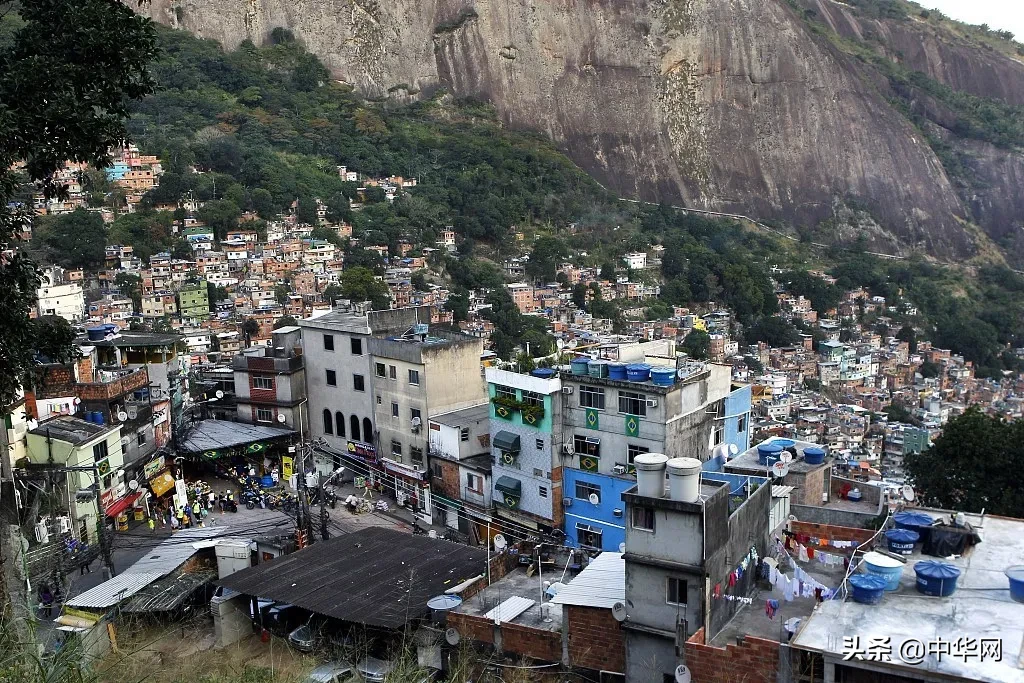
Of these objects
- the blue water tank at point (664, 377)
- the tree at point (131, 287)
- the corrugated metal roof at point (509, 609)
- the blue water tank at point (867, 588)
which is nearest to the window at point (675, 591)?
the blue water tank at point (867, 588)

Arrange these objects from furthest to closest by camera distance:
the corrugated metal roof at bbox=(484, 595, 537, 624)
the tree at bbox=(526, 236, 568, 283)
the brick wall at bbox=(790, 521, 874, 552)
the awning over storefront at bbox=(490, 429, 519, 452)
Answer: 1. the tree at bbox=(526, 236, 568, 283)
2. the awning over storefront at bbox=(490, 429, 519, 452)
3. the brick wall at bbox=(790, 521, 874, 552)
4. the corrugated metal roof at bbox=(484, 595, 537, 624)

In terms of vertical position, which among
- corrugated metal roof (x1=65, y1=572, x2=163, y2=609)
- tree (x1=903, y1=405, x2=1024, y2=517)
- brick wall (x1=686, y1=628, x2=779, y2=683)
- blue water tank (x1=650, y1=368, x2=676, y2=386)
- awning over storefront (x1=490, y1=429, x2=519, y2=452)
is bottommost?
tree (x1=903, y1=405, x2=1024, y2=517)

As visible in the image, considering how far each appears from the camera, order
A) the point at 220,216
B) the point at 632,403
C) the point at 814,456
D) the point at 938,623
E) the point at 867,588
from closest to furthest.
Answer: the point at 938,623 < the point at 867,588 < the point at 814,456 < the point at 632,403 < the point at 220,216

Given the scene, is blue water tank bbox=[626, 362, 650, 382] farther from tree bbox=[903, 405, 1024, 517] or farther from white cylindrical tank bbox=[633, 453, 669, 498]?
white cylindrical tank bbox=[633, 453, 669, 498]

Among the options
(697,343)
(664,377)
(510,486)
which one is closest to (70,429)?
(510,486)

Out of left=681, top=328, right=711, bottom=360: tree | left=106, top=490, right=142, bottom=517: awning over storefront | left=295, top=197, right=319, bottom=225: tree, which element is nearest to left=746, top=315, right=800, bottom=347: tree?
left=681, top=328, right=711, bottom=360: tree

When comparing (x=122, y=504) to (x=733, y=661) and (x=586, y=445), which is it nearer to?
(x=586, y=445)
